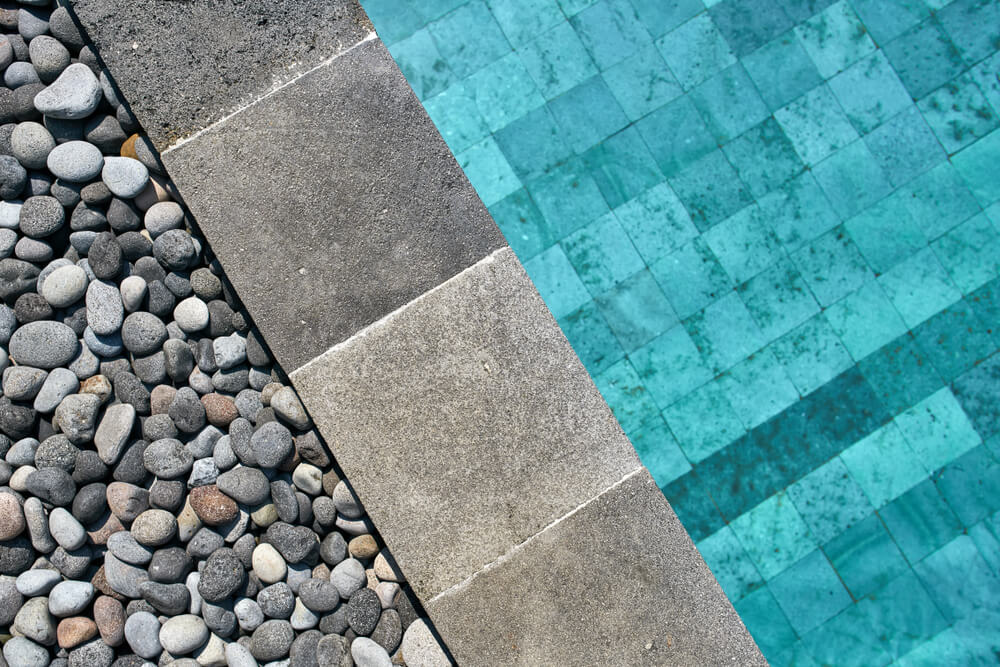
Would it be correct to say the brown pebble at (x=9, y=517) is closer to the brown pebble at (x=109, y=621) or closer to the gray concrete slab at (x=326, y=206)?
the brown pebble at (x=109, y=621)

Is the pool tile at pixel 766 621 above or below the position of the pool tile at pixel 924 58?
below

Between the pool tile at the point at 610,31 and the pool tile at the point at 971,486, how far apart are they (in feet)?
8.79

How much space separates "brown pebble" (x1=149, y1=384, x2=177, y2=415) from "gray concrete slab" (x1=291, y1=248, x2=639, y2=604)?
76 cm

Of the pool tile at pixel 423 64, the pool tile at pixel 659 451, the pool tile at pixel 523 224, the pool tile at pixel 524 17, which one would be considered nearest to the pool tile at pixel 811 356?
the pool tile at pixel 659 451

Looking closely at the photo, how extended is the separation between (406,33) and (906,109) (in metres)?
2.61

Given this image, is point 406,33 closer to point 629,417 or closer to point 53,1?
point 53,1

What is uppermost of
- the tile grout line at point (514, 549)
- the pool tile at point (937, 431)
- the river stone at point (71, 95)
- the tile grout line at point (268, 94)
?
the river stone at point (71, 95)

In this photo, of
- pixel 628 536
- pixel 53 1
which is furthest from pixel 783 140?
pixel 53 1

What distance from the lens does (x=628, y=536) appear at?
9.14ft

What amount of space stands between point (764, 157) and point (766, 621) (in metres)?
2.34

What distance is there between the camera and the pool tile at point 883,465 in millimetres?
3178

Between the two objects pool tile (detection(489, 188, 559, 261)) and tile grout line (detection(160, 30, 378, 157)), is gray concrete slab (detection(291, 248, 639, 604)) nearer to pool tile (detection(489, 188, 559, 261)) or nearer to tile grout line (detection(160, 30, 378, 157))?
pool tile (detection(489, 188, 559, 261))

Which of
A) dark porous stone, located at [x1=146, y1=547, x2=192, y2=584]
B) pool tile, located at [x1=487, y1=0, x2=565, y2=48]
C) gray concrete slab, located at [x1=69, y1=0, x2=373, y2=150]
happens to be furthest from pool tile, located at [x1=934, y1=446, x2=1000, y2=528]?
dark porous stone, located at [x1=146, y1=547, x2=192, y2=584]

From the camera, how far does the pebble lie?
2932mm
